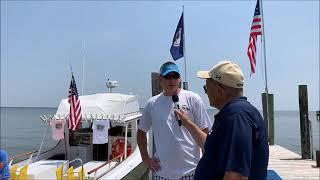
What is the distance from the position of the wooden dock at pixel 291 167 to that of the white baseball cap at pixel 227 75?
657 cm

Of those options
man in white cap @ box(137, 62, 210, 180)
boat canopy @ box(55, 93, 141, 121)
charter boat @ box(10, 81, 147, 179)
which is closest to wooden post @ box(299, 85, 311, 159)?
charter boat @ box(10, 81, 147, 179)

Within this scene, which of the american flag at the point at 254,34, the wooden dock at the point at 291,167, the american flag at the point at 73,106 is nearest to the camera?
the wooden dock at the point at 291,167

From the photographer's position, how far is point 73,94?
34.3ft

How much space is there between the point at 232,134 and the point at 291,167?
836cm

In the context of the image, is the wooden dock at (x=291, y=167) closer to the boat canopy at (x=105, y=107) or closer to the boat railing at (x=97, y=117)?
the boat railing at (x=97, y=117)

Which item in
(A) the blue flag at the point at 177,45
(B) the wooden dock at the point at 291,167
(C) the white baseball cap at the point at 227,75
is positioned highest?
(A) the blue flag at the point at 177,45

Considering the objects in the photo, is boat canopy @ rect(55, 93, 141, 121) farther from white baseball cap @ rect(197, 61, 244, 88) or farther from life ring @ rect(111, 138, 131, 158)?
white baseball cap @ rect(197, 61, 244, 88)

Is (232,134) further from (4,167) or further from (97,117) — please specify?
(97,117)

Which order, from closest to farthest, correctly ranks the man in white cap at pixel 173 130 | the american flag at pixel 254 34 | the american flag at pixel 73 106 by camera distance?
the man in white cap at pixel 173 130, the american flag at pixel 73 106, the american flag at pixel 254 34

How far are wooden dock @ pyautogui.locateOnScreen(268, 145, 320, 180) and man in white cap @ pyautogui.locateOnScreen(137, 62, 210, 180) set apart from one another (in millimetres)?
5317

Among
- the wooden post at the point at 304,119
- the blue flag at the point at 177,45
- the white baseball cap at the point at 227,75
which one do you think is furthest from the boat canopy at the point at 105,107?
the white baseball cap at the point at 227,75

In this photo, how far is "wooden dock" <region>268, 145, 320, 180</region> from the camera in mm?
8539

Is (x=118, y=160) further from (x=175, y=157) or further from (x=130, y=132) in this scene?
(x=175, y=157)

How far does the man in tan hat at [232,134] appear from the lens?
2.09 metres
